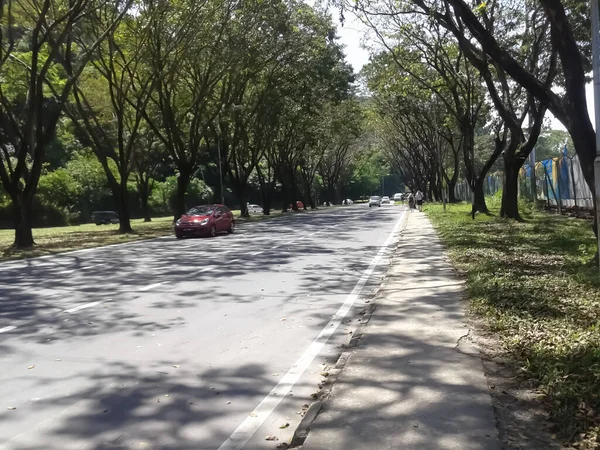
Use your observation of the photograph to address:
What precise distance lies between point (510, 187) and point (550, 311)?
718 inches

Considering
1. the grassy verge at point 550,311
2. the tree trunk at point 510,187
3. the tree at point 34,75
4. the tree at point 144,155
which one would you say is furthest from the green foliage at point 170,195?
the grassy verge at point 550,311

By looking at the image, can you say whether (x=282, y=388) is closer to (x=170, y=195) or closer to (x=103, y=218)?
(x=103, y=218)

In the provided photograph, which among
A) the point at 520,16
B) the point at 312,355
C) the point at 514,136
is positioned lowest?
the point at 312,355

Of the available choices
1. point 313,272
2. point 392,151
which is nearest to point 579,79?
point 313,272

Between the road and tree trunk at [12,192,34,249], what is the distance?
7.82m

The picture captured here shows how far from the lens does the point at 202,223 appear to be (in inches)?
1016

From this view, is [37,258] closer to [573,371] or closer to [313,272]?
[313,272]

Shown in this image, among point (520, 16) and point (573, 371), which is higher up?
point (520, 16)

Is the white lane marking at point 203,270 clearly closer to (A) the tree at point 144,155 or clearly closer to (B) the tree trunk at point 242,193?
(B) the tree trunk at point 242,193

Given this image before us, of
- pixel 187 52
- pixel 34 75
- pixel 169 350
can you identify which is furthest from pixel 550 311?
pixel 187 52

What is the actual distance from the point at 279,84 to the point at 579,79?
28933mm

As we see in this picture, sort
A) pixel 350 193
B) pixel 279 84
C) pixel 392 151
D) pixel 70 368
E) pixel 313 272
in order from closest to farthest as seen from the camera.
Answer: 1. pixel 70 368
2. pixel 313 272
3. pixel 279 84
4. pixel 392 151
5. pixel 350 193

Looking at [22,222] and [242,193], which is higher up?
[242,193]

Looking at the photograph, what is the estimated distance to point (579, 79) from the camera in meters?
11.1
